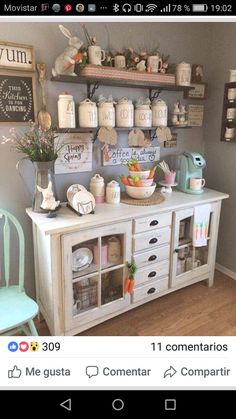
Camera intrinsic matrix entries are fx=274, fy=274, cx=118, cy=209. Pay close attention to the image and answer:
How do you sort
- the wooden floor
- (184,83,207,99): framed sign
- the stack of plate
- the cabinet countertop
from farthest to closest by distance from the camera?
(184,83,207,99): framed sign, the wooden floor, the stack of plate, the cabinet countertop

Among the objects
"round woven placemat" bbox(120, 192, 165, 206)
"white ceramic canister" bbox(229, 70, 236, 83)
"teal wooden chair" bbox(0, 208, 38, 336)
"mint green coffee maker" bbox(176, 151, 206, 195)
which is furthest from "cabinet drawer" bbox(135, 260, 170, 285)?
"white ceramic canister" bbox(229, 70, 236, 83)

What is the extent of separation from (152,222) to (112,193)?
26 cm

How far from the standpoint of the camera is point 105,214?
1.31 m

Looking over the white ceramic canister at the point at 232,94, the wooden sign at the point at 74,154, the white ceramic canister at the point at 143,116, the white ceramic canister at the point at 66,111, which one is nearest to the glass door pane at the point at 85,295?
the wooden sign at the point at 74,154

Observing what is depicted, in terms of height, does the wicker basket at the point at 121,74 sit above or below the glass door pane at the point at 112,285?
above

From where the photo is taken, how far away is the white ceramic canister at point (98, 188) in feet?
4.75

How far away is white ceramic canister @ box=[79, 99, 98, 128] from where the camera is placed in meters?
1.36

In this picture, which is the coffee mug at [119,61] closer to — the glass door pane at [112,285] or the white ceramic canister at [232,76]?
the white ceramic canister at [232,76]

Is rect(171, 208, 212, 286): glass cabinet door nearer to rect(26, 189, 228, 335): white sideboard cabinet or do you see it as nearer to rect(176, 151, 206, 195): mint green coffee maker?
rect(26, 189, 228, 335): white sideboard cabinet

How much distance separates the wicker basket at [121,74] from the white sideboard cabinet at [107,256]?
0.64m

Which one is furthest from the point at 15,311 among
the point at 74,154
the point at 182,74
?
the point at 182,74

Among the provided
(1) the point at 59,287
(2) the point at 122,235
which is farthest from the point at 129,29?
(1) the point at 59,287

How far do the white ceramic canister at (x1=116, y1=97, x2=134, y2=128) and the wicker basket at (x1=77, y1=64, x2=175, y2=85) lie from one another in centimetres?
12
